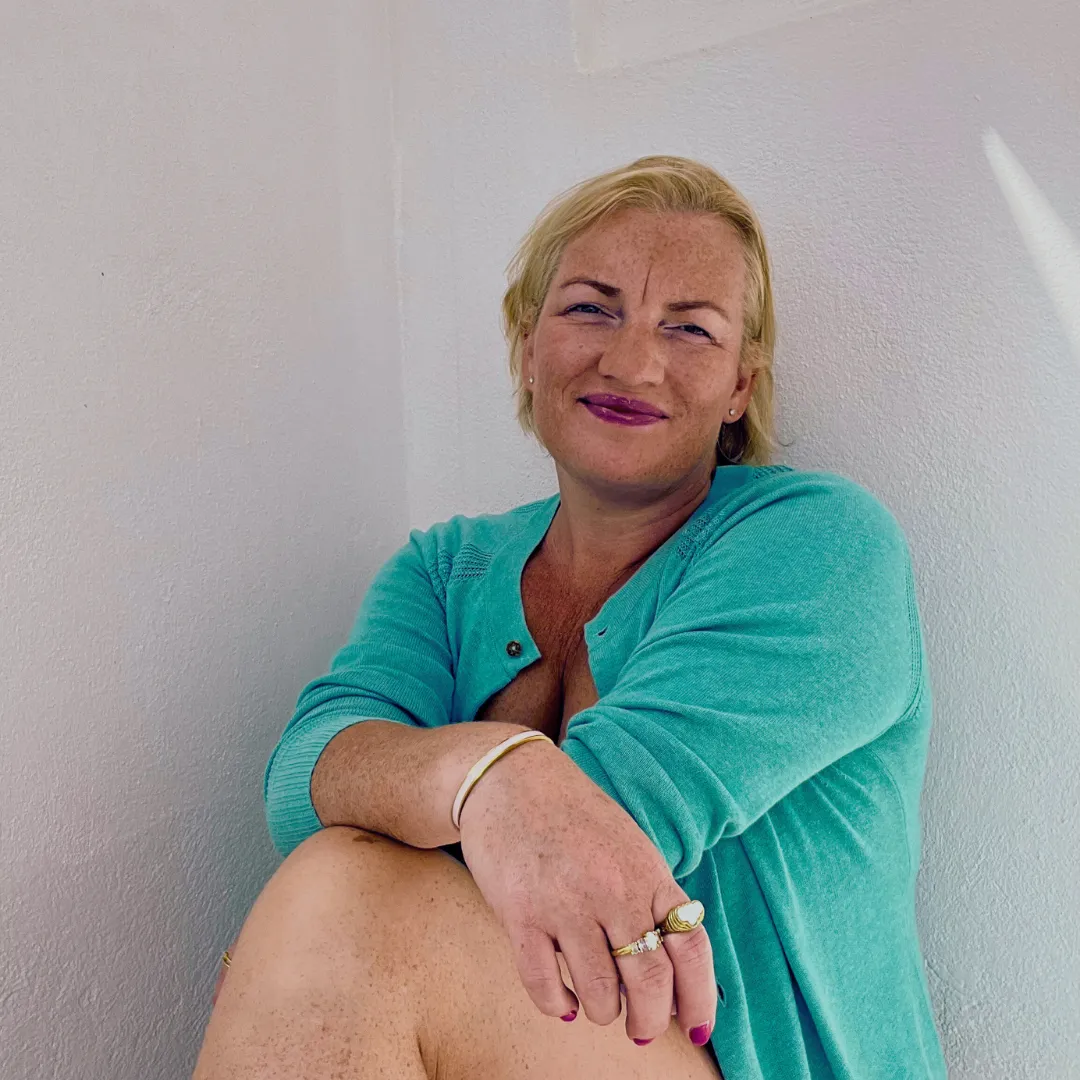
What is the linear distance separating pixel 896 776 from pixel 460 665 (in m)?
0.51

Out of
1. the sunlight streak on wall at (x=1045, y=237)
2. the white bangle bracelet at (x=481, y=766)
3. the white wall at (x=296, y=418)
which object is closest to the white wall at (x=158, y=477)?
the white wall at (x=296, y=418)

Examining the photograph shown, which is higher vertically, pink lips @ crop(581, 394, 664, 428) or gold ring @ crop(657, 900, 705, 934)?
pink lips @ crop(581, 394, 664, 428)

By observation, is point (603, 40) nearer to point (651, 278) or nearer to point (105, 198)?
point (651, 278)

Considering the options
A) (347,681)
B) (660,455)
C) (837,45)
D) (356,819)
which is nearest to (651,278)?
(660,455)

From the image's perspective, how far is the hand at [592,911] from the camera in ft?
2.44

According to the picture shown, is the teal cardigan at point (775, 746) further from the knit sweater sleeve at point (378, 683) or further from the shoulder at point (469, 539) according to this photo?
the shoulder at point (469, 539)

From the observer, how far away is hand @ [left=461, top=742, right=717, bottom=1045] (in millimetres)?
745

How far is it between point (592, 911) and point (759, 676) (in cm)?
26

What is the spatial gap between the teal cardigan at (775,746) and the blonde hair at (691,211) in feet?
0.52

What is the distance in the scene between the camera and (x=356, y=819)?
3.22 feet

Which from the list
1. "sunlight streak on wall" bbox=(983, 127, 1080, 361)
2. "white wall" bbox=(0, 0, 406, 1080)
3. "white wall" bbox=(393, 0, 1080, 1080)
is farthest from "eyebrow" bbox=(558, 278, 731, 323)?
"white wall" bbox=(0, 0, 406, 1080)

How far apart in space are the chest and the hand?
42cm

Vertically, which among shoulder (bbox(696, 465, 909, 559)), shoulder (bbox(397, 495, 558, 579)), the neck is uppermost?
shoulder (bbox(696, 465, 909, 559))

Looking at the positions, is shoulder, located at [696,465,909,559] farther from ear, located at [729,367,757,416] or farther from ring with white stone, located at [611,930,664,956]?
ring with white stone, located at [611,930,664,956]
